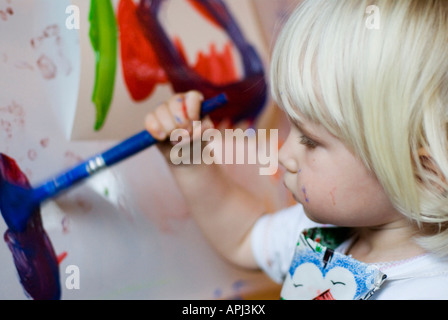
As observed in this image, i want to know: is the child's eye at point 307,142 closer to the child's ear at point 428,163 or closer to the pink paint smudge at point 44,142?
the child's ear at point 428,163

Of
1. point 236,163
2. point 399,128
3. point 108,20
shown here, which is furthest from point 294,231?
point 108,20

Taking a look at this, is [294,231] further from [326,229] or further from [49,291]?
[49,291]

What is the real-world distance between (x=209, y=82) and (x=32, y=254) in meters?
0.41

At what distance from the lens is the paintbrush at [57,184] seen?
703mm

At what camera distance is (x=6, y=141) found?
698 mm

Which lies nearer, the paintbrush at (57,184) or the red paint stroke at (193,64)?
the paintbrush at (57,184)

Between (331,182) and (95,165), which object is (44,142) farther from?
(331,182)

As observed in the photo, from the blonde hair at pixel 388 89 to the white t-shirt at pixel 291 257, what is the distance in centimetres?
7

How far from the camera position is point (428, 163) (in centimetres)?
68

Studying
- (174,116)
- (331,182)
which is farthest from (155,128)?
(331,182)

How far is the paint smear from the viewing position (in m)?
0.70

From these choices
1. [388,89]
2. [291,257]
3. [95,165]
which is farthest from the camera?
[291,257]

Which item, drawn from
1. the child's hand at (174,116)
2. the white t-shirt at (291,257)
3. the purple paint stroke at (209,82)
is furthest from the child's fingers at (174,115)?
the white t-shirt at (291,257)

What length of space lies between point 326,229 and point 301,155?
168mm
